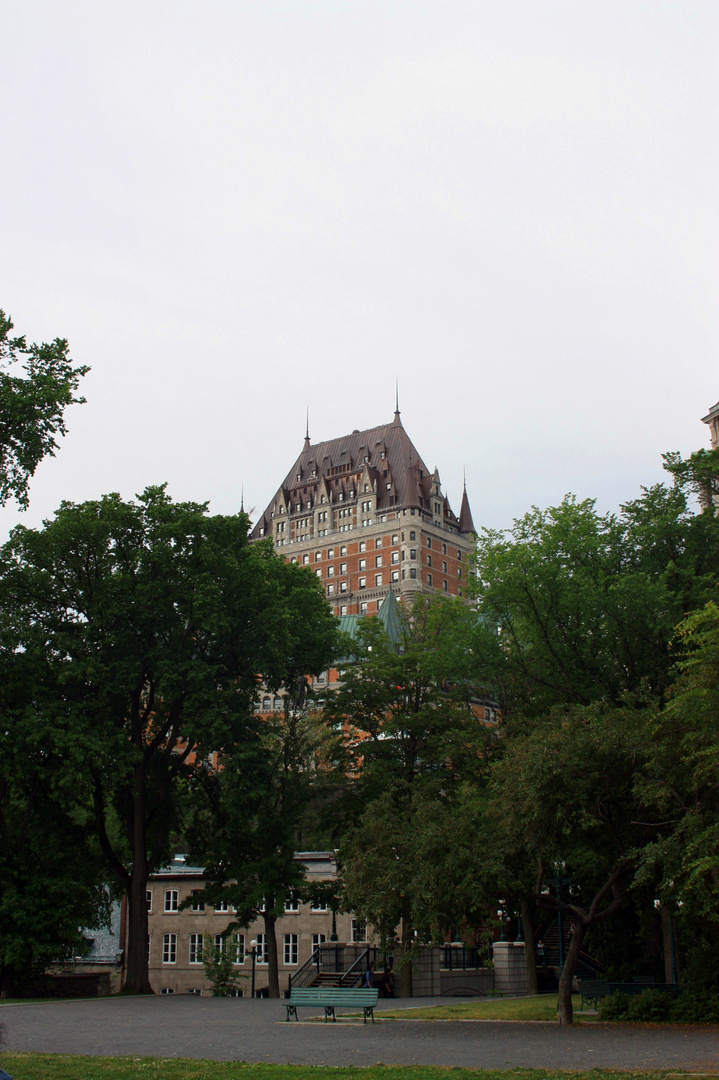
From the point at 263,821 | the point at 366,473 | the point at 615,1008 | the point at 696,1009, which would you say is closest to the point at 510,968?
the point at 263,821

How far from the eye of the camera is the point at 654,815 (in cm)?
2373

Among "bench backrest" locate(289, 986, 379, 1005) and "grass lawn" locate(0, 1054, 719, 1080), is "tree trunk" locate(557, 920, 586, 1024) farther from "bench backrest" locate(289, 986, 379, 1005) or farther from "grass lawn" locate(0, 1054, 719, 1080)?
"grass lawn" locate(0, 1054, 719, 1080)

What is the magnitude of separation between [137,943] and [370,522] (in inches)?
4224

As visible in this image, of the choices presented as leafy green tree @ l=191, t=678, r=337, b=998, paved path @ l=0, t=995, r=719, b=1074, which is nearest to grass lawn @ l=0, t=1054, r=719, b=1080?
paved path @ l=0, t=995, r=719, b=1074

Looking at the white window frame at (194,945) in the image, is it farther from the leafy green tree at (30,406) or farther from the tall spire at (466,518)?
Answer: the tall spire at (466,518)

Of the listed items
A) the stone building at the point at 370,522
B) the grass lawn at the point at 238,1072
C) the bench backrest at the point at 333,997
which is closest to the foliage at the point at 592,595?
the bench backrest at the point at 333,997

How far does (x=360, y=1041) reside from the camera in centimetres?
2083

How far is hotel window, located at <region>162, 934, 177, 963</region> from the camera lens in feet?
171

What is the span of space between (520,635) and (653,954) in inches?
432

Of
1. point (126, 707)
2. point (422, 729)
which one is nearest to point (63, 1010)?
point (126, 707)

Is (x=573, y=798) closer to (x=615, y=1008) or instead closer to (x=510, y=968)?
(x=615, y=1008)

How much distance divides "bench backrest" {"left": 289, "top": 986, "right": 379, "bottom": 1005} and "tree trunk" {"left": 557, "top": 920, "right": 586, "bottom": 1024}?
4535mm

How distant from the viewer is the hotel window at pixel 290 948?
48500 millimetres

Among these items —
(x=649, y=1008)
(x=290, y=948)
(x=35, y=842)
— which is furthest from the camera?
(x=290, y=948)
